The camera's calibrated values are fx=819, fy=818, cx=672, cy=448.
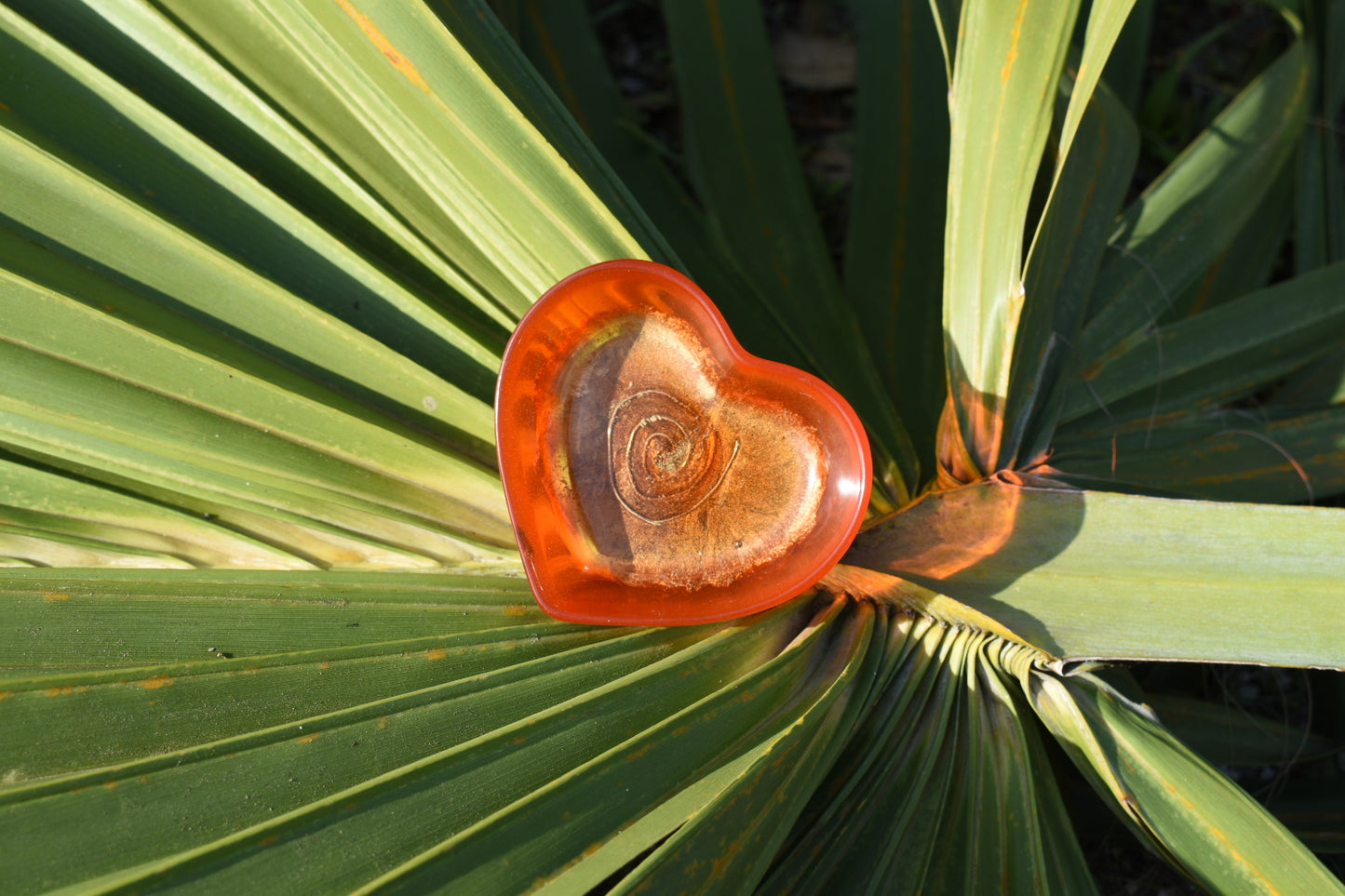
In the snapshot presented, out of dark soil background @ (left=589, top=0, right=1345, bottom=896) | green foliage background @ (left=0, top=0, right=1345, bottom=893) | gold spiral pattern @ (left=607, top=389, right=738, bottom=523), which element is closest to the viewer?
green foliage background @ (left=0, top=0, right=1345, bottom=893)

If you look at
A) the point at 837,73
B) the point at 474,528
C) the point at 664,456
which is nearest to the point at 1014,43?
the point at 664,456

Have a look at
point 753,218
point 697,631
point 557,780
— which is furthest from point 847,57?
point 557,780

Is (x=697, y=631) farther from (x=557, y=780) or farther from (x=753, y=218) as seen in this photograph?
(x=753, y=218)

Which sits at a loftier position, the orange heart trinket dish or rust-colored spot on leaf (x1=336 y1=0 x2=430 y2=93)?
rust-colored spot on leaf (x1=336 y1=0 x2=430 y2=93)

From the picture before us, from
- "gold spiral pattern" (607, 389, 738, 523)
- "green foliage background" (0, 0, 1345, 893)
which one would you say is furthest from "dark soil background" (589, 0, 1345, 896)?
"gold spiral pattern" (607, 389, 738, 523)

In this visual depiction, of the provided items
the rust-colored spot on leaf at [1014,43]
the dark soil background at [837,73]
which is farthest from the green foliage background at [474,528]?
the dark soil background at [837,73]

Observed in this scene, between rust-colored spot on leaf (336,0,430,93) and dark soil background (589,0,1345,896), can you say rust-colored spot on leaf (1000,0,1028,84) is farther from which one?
dark soil background (589,0,1345,896)

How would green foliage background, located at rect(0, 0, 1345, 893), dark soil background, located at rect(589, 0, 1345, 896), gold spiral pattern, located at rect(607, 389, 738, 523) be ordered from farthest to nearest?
1. dark soil background, located at rect(589, 0, 1345, 896)
2. gold spiral pattern, located at rect(607, 389, 738, 523)
3. green foliage background, located at rect(0, 0, 1345, 893)

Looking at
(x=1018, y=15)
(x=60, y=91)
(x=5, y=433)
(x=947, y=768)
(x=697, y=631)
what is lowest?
(x=947, y=768)
